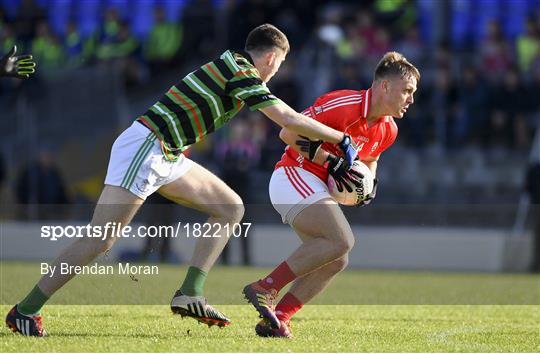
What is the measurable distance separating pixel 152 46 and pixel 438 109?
5599 mm

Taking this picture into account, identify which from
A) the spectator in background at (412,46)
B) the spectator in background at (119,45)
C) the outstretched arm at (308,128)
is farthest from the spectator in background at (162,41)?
the outstretched arm at (308,128)

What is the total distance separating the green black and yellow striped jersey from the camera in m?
7.37

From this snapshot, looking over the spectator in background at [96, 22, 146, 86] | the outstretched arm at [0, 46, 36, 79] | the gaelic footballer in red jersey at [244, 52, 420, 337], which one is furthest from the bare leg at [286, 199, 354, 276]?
the spectator in background at [96, 22, 146, 86]

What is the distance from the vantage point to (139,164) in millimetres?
7266

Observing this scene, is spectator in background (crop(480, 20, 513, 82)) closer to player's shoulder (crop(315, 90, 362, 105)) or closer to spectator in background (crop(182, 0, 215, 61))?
spectator in background (crop(182, 0, 215, 61))

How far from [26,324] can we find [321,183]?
6.89 ft

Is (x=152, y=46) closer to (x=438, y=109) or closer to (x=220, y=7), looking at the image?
(x=220, y=7)

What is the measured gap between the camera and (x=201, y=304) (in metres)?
7.38

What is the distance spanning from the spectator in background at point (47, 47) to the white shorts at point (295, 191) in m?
12.8

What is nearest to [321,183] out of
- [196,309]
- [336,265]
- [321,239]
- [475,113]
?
[321,239]

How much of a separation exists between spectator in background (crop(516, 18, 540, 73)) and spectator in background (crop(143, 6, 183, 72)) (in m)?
5.76

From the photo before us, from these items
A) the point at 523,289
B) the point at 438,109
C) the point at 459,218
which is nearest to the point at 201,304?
the point at 523,289

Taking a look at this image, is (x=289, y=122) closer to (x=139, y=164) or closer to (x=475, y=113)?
(x=139, y=164)

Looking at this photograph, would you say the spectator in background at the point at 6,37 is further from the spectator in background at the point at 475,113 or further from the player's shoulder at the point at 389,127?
the player's shoulder at the point at 389,127
